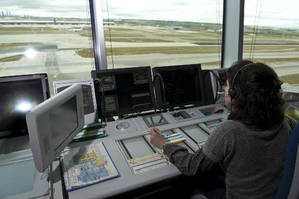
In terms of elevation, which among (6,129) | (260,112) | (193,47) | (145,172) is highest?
(193,47)

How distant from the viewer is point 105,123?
1.57m

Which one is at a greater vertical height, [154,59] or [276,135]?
[154,59]

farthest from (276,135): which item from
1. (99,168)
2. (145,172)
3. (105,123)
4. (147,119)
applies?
(105,123)

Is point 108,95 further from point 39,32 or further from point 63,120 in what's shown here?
point 39,32

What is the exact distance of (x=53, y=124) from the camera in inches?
35.5

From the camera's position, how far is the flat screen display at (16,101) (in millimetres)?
1273

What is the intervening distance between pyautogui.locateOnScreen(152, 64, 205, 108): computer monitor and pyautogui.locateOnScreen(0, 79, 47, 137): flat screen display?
88 centimetres

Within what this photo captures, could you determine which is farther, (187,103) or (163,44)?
(163,44)

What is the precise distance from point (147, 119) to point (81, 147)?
0.56 metres

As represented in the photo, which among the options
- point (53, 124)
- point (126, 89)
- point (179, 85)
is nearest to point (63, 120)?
point (53, 124)

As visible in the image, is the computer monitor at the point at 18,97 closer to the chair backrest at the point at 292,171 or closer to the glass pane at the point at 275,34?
the chair backrest at the point at 292,171

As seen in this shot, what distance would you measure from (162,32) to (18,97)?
1.74 meters

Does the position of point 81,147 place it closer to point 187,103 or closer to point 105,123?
point 105,123

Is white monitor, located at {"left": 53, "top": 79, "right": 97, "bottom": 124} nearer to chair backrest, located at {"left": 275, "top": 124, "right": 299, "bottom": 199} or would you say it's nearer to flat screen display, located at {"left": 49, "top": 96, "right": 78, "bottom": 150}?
flat screen display, located at {"left": 49, "top": 96, "right": 78, "bottom": 150}
